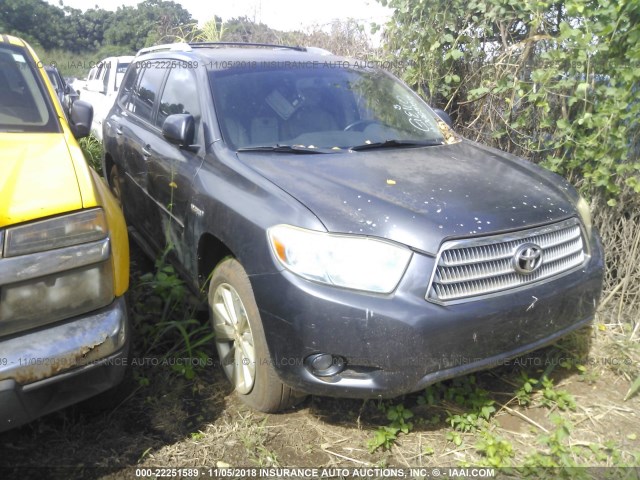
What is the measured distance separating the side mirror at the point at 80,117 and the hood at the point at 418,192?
113 centimetres

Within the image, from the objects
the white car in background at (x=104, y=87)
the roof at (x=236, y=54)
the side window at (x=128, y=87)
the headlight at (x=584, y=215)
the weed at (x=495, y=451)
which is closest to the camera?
the weed at (x=495, y=451)

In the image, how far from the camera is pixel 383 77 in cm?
392

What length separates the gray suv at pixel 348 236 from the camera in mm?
2160

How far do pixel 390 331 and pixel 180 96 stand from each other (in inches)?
90.0

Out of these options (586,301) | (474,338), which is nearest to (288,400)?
(474,338)

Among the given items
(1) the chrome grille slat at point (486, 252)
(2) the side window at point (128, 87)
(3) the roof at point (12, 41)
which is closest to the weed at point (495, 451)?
(1) the chrome grille slat at point (486, 252)

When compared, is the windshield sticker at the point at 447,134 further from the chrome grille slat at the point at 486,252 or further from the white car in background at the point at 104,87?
the white car in background at the point at 104,87

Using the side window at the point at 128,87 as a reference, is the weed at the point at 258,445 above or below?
below

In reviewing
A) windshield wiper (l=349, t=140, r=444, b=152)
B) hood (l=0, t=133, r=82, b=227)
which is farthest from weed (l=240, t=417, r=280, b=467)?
windshield wiper (l=349, t=140, r=444, b=152)

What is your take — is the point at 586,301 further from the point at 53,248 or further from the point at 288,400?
the point at 53,248

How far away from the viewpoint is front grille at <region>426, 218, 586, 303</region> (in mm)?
2193

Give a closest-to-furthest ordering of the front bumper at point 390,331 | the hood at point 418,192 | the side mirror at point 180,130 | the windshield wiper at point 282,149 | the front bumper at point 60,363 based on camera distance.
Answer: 1. the front bumper at point 60,363
2. the front bumper at point 390,331
3. the hood at point 418,192
4. the windshield wiper at point 282,149
5. the side mirror at point 180,130

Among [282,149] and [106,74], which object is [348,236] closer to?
[282,149]

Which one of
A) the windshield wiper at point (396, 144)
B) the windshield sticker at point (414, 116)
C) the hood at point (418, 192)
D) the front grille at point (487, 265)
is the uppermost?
the windshield sticker at point (414, 116)
